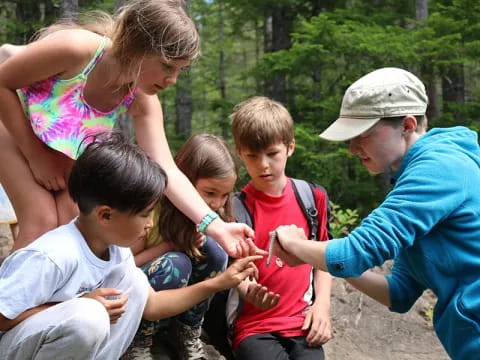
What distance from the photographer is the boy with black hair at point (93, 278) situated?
2012mm

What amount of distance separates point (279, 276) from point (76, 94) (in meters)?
1.53

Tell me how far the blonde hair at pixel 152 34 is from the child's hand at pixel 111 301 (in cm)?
111

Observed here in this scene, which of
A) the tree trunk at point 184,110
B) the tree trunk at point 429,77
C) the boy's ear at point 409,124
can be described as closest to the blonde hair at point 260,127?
the boy's ear at point 409,124

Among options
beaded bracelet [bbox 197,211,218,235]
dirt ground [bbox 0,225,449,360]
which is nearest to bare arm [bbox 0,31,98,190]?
beaded bracelet [bbox 197,211,218,235]

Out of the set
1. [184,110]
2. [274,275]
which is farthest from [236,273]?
[184,110]

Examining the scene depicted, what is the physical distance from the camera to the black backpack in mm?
3256

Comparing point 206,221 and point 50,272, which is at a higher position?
point 50,272

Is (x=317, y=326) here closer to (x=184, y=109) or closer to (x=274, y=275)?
(x=274, y=275)

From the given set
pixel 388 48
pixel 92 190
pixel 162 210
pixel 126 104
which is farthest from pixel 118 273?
pixel 388 48

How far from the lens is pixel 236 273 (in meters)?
2.63

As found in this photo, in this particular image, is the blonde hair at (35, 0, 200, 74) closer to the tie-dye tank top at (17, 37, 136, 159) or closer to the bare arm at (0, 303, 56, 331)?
the tie-dye tank top at (17, 37, 136, 159)

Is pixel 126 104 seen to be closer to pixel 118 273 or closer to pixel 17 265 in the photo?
pixel 118 273

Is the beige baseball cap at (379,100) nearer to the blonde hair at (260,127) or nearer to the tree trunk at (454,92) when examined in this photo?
the blonde hair at (260,127)

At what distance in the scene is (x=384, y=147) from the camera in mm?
2482
